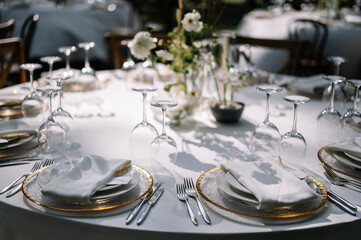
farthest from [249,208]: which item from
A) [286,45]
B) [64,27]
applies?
[64,27]

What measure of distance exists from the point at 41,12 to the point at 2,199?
469 cm

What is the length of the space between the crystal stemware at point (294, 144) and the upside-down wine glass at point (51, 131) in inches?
31.5

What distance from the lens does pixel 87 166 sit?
1125 millimetres

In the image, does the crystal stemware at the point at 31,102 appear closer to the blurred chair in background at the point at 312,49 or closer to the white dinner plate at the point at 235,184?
the white dinner plate at the point at 235,184

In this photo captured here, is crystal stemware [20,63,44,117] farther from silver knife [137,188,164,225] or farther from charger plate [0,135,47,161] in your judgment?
silver knife [137,188,164,225]

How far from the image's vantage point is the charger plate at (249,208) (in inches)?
37.6

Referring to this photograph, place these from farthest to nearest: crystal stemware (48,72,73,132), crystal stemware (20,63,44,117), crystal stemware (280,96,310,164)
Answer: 1. crystal stemware (20,63,44,117)
2. crystal stemware (48,72,73,132)
3. crystal stemware (280,96,310,164)

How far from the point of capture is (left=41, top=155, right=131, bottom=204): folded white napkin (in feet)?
3.20

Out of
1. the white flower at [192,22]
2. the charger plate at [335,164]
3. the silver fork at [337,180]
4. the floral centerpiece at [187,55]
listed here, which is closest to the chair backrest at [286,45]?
the floral centerpiece at [187,55]

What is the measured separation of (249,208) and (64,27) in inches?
192

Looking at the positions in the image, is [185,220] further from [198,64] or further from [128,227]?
[198,64]

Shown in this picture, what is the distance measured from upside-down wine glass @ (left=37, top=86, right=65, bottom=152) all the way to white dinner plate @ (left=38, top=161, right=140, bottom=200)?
26 cm

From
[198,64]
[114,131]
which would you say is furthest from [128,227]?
[198,64]

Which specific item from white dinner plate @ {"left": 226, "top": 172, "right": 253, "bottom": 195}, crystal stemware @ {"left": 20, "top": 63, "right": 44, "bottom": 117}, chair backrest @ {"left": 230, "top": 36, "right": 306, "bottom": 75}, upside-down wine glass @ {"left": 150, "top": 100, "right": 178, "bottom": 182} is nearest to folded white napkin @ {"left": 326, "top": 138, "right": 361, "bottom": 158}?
white dinner plate @ {"left": 226, "top": 172, "right": 253, "bottom": 195}
